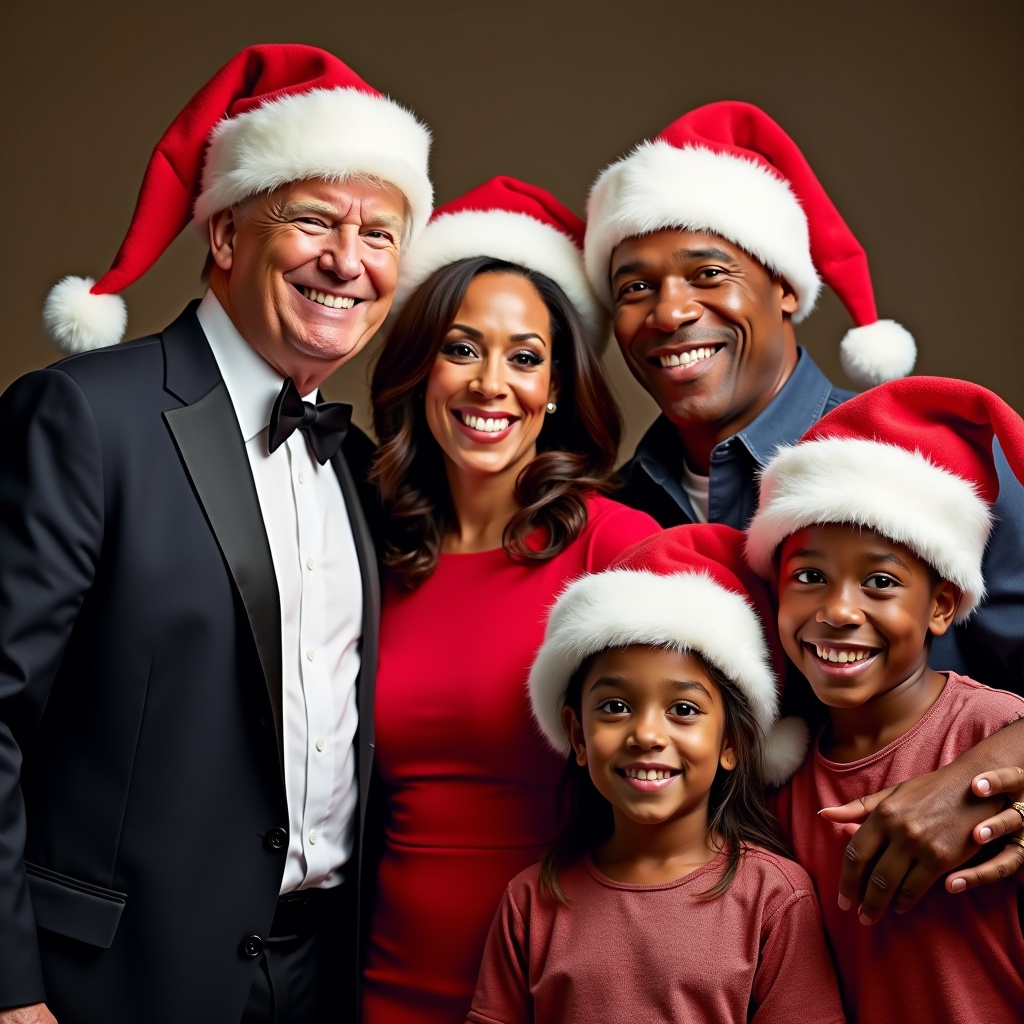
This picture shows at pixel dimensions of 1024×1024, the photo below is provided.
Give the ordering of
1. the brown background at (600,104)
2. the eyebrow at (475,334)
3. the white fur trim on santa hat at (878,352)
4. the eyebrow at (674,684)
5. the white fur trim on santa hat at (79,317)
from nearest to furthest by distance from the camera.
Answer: the eyebrow at (674,684), the white fur trim on santa hat at (79,317), the eyebrow at (475,334), the white fur trim on santa hat at (878,352), the brown background at (600,104)

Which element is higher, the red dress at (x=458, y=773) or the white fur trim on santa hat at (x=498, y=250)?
the white fur trim on santa hat at (x=498, y=250)

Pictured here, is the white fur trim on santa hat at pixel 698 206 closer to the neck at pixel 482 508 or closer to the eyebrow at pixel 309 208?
the neck at pixel 482 508

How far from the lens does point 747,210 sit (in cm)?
287

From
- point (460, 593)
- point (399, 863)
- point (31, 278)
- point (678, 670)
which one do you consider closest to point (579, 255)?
point (460, 593)

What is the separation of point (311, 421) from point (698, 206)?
969mm

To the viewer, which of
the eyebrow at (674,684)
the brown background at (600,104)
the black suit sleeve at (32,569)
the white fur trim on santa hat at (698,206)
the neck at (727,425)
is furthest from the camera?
the brown background at (600,104)

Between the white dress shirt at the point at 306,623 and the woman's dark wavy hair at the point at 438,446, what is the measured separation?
24cm

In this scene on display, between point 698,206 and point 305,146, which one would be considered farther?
point 698,206

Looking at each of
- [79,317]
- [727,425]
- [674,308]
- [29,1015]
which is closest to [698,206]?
[674,308]

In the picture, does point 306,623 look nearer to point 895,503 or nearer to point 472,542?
point 472,542

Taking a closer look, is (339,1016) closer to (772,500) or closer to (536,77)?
(772,500)

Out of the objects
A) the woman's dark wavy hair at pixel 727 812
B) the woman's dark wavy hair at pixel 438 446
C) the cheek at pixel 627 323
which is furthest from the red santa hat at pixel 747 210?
the woman's dark wavy hair at pixel 727 812

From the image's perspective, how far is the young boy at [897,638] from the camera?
196cm

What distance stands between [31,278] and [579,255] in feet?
7.02
